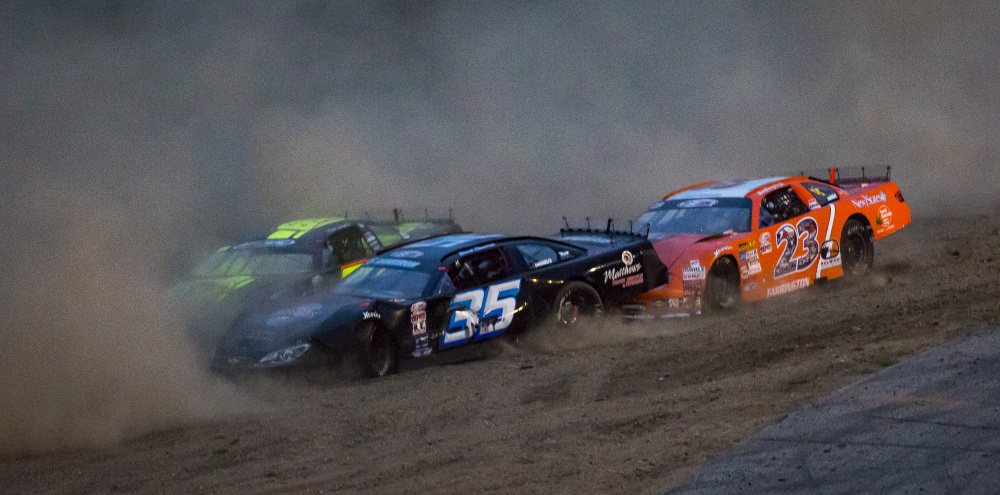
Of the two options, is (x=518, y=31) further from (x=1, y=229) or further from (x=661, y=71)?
(x=1, y=229)

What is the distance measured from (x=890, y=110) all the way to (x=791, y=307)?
15637 mm

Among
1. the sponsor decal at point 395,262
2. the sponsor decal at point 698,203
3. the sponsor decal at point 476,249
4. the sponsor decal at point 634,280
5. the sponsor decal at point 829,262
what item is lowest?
the sponsor decal at point 829,262

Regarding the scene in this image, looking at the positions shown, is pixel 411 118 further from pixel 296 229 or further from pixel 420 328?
pixel 420 328

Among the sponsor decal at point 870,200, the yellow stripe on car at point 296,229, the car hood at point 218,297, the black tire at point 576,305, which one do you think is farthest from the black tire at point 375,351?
the sponsor decal at point 870,200

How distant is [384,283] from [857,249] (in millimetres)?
5379

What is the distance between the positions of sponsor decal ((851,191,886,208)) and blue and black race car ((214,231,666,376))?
286cm

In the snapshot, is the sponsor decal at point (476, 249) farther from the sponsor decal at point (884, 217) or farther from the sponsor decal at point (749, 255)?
the sponsor decal at point (884, 217)

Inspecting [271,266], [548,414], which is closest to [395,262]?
[271,266]

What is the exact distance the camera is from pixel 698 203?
10555mm

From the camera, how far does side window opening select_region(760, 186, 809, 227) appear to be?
10.2 metres

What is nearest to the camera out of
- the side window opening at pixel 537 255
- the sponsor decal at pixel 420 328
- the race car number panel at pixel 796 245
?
the sponsor decal at pixel 420 328

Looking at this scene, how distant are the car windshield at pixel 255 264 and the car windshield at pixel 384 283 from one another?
1161mm

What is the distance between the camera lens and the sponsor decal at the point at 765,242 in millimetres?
9906

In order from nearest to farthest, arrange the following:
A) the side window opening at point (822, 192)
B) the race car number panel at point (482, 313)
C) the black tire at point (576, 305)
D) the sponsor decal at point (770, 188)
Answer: the race car number panel at point (482, 313), the black tire at point (576, 305), the sponsor decal at point (770, 188), the side window opening at point (822, 192)
